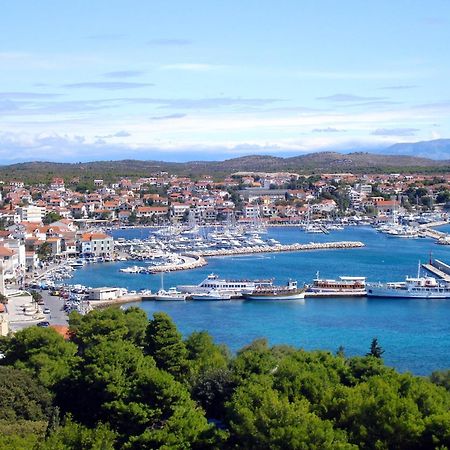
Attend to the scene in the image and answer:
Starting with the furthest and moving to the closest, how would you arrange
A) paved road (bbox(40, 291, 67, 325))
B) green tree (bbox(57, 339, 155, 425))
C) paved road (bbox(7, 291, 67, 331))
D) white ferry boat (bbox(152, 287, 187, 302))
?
white ferry boat (bbox(152, 287, 187, 302)) → paved road (bbox(40, 291, 67, 325)) → paved road (bbox(7, 291, 67, 331)) → green tree (bbox(57, 339, 155, 425))

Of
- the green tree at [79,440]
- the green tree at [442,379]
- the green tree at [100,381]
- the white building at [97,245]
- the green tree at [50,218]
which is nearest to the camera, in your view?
the green tree at [79,440]

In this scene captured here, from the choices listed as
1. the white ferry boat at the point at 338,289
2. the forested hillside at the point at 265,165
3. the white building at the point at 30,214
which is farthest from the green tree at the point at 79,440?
the forested hillside at the point at 265,165

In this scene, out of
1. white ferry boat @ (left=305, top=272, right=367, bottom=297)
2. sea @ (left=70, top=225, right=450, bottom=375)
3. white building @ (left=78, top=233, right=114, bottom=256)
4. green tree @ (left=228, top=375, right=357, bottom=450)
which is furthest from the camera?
white building @ (left=78, top=233, right=114, bottom=256)

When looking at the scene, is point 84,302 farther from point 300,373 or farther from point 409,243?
point 409,243

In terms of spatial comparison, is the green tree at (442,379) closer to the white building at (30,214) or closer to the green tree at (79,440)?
the green tree at (79,440)

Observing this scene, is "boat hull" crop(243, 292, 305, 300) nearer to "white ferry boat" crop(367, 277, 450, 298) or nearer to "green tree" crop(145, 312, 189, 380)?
"white ferry boat" crop(367, 277, 450, 298)

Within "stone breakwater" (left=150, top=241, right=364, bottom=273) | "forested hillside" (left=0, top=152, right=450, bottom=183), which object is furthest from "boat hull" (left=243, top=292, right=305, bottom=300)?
"forested hillside" (left=0, top=152, right=450, bottom=183)
